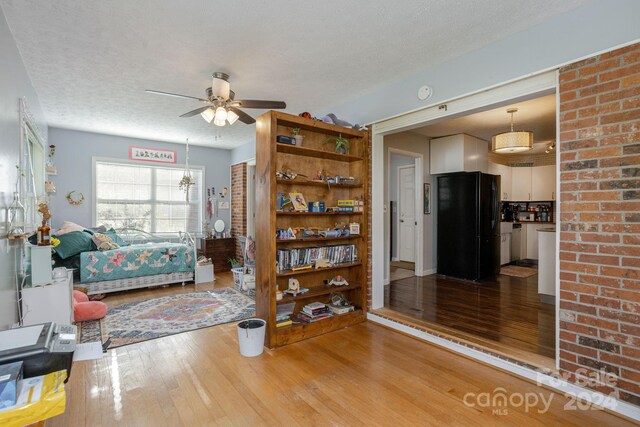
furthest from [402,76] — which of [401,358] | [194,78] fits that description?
[401,358]

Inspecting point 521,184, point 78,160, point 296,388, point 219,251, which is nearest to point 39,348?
point 296,388

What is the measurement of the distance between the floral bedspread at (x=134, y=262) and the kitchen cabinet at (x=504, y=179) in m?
6.18

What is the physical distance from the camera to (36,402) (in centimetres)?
94

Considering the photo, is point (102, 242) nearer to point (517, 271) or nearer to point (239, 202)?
point (239, 202)

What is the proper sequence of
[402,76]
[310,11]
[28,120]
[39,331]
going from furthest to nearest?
[402,76], [28,120], [310,11], [39,331]

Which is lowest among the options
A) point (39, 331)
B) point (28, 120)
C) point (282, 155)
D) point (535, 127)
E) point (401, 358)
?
point (401, 358)

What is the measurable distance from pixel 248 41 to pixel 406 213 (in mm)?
4891

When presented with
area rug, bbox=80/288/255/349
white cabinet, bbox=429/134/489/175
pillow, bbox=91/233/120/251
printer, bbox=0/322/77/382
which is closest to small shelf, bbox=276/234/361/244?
area rug, bbox=80/288/255/349

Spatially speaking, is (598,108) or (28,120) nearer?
(598,108)

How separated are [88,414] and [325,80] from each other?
130 inches

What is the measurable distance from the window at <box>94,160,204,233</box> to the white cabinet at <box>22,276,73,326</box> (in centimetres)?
310

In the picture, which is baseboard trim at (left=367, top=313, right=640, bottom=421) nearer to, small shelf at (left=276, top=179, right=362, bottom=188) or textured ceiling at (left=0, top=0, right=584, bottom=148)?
small shelf at (left=276, top=179, right=362, bottom=188)

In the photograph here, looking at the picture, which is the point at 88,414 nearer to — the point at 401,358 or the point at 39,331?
the point at 39,331

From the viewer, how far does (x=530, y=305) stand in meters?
3.74
